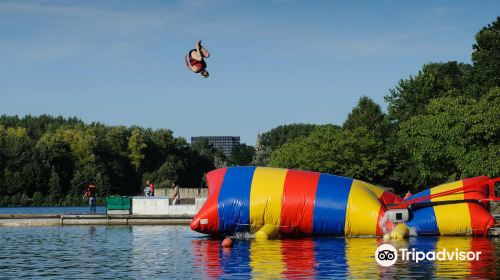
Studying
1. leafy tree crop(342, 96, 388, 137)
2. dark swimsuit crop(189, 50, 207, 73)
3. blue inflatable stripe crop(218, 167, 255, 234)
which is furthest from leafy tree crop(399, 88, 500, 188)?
dark swimsuit crop(189, 50, 207, 73)

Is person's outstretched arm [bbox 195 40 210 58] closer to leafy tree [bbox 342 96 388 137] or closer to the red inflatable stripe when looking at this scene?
the red inflatable stripe

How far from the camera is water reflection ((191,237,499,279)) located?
2461 cm

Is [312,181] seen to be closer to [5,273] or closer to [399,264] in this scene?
[399,264]

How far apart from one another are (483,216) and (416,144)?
135 feet

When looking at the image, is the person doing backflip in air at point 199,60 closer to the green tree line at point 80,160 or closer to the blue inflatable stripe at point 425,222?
the blue inflatable stripe at point 425,222

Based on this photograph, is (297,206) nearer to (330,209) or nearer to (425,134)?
(330,209)

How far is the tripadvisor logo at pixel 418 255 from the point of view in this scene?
2795 cm

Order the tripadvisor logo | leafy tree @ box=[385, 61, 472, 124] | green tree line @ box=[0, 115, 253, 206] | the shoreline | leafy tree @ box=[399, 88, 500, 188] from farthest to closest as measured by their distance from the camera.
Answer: green tree line @ box=[0, 115, 253, 206], leafy tree @ box=[385, 61, 472, 124], leafy tree @ box=[399, 88, 500, 188], the shoreline, the tripadvisor logo

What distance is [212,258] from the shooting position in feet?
99.0

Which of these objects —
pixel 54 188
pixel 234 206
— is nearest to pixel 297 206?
pixel 234 206

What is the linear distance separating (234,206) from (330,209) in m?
4.09

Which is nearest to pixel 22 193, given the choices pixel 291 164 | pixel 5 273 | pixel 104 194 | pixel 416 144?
pixel 104 194

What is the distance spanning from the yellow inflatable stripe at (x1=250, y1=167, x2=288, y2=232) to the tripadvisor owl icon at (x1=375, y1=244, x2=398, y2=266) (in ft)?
22.0

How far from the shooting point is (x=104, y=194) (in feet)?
481
